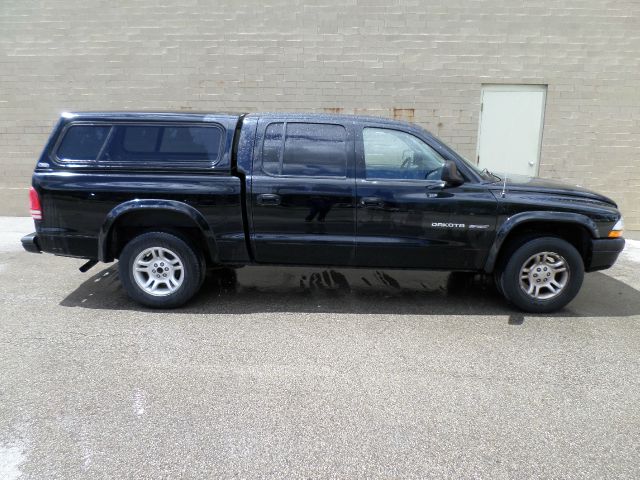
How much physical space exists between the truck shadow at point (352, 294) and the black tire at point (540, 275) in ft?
0.56

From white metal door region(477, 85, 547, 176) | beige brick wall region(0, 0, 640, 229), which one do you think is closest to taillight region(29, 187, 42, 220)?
beige brick wall region(0, 0, 640, 229)

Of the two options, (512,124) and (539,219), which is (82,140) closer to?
(539,219)

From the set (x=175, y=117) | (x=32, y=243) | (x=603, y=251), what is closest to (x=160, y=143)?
(x=175, y=117)

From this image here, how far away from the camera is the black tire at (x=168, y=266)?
4.77 m

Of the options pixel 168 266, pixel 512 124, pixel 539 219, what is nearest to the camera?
pixel 539 219

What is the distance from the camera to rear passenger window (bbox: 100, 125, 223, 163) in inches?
188

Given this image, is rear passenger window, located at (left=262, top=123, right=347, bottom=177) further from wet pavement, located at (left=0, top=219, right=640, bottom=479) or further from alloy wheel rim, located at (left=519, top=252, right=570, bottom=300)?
alloy wheel rim, located at (left=519, top=252, right=570, bottom=300)

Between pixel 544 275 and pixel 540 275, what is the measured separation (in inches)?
1.6

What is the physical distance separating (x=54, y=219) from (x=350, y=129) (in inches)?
119

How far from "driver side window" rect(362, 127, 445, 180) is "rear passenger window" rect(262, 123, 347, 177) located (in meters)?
0.25

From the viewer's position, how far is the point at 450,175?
14.7 ft

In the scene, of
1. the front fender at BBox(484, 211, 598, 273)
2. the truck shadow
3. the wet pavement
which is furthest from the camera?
the truck shadow

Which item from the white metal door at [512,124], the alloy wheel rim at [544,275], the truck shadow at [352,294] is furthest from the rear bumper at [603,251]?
the white metal door at [512,124]

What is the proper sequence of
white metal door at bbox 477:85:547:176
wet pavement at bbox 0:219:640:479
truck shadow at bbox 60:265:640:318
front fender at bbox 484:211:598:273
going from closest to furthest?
wet pavement at bbox 0:219:640:479 → front fender at bbox 484:211:598:273 → truck shadow at bbox 60:265:640:318 → white metal door at bbox 477:85:547:176
